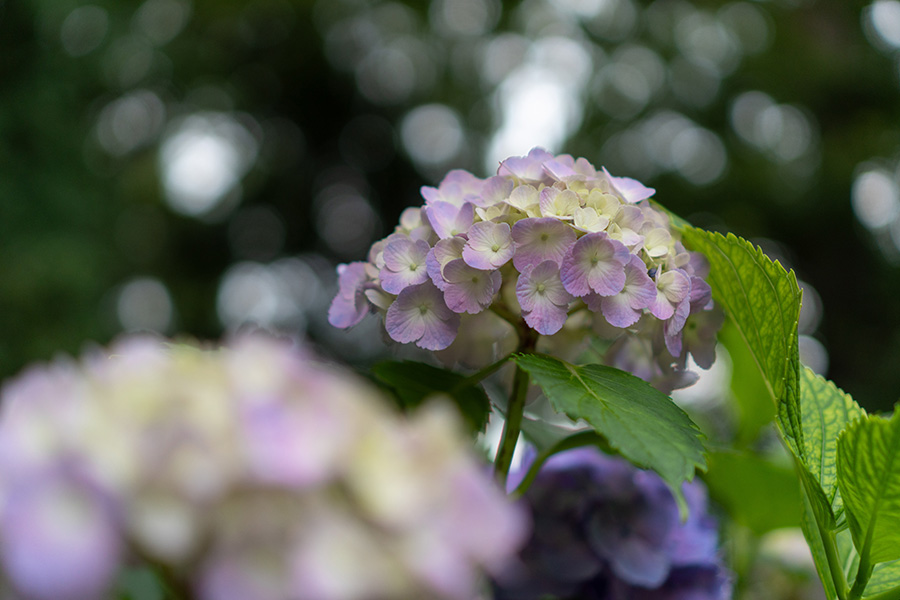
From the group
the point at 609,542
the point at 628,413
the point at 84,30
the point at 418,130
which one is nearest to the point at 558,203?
the point at 628,413

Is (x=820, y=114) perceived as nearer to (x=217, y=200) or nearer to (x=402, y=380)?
(x=217, y=200)

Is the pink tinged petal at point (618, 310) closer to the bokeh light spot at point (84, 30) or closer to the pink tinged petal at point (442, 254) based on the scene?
the pink tinged petal at point (442, 254)

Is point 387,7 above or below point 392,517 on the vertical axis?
below

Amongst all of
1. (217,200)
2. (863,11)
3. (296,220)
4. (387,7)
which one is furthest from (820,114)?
(217,200)

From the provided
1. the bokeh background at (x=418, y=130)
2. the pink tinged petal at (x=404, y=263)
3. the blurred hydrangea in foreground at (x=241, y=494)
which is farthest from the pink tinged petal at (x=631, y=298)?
the bokeh background at (x=418, y=130)

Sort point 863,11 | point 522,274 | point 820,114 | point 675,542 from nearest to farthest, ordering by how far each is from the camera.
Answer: point 522,274, point 675,542, point 863,11, point 820,114

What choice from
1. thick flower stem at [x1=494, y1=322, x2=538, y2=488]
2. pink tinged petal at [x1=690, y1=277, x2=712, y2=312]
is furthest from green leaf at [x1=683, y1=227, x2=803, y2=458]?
thick flower stem at [x1=494, y1=322, x2=538, y2=488]
